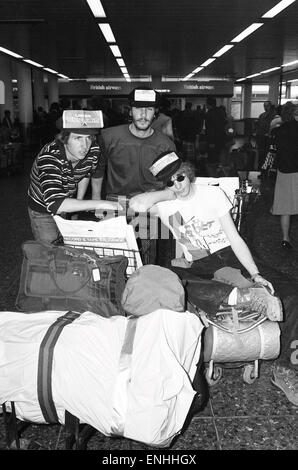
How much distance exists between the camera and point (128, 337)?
1.91 meters

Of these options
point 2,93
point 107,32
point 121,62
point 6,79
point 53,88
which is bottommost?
point 2,93

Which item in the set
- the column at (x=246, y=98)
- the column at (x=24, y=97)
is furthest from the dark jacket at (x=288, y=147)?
the column at (x=246, y=98)

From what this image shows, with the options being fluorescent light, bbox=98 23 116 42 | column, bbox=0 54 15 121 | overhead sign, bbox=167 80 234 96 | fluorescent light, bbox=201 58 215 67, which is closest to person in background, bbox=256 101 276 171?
fluorescent light, bbox=98 23 116 42

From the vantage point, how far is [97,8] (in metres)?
10.2

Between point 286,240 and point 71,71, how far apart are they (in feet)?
76.0

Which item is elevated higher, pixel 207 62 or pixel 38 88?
pixel 207 62

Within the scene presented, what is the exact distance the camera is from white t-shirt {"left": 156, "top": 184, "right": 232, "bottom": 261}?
2.85 meters

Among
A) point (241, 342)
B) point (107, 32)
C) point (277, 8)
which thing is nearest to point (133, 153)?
point (241, 342)

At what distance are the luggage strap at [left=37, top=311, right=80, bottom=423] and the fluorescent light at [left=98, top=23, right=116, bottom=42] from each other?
38.6 ft

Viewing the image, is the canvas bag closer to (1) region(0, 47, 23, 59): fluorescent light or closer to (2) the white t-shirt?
(2) the white t-shirt

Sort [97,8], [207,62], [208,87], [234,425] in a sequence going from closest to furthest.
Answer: [234,425] → [97,8] → [207,62] → [208,87]

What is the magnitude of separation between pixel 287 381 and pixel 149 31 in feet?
40.5

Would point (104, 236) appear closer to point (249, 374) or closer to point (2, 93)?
point (249, 374)
